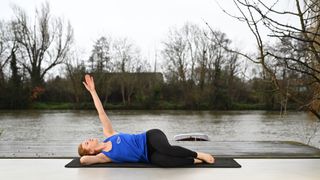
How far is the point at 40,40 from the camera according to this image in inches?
989

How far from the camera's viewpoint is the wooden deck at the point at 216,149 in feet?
13.1

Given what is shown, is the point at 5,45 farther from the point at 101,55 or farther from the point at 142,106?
the point at 142,106

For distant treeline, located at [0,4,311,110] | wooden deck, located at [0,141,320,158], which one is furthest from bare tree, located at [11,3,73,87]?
wooden deck, located at [0,141,320,158]

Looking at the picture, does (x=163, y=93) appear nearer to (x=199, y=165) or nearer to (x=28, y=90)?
(x=28, y=90)

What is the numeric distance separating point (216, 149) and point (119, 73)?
19.1 meters

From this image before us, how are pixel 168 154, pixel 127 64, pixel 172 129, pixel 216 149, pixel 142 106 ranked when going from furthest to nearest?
1. pixel 127 64
2. pixel 142 106
3. pixel 172 129
4. pixel 216 149
5. pixel 168 154

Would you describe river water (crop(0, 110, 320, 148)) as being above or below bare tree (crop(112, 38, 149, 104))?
below

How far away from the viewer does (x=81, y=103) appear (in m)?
22.1

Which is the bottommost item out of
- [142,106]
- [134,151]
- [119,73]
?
[134,151]

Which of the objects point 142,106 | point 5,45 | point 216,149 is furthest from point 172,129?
point 5,45

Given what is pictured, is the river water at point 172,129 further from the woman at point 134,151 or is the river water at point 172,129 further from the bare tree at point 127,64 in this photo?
the bare tree at point 127,64

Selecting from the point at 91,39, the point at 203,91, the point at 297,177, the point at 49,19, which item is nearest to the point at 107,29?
the point at 91,39

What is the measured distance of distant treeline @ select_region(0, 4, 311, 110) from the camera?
2202cm

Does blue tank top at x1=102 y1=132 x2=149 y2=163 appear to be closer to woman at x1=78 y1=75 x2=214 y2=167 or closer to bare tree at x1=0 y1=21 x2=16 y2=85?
woman at x1=78 y1=75 x2=214 y2=167
